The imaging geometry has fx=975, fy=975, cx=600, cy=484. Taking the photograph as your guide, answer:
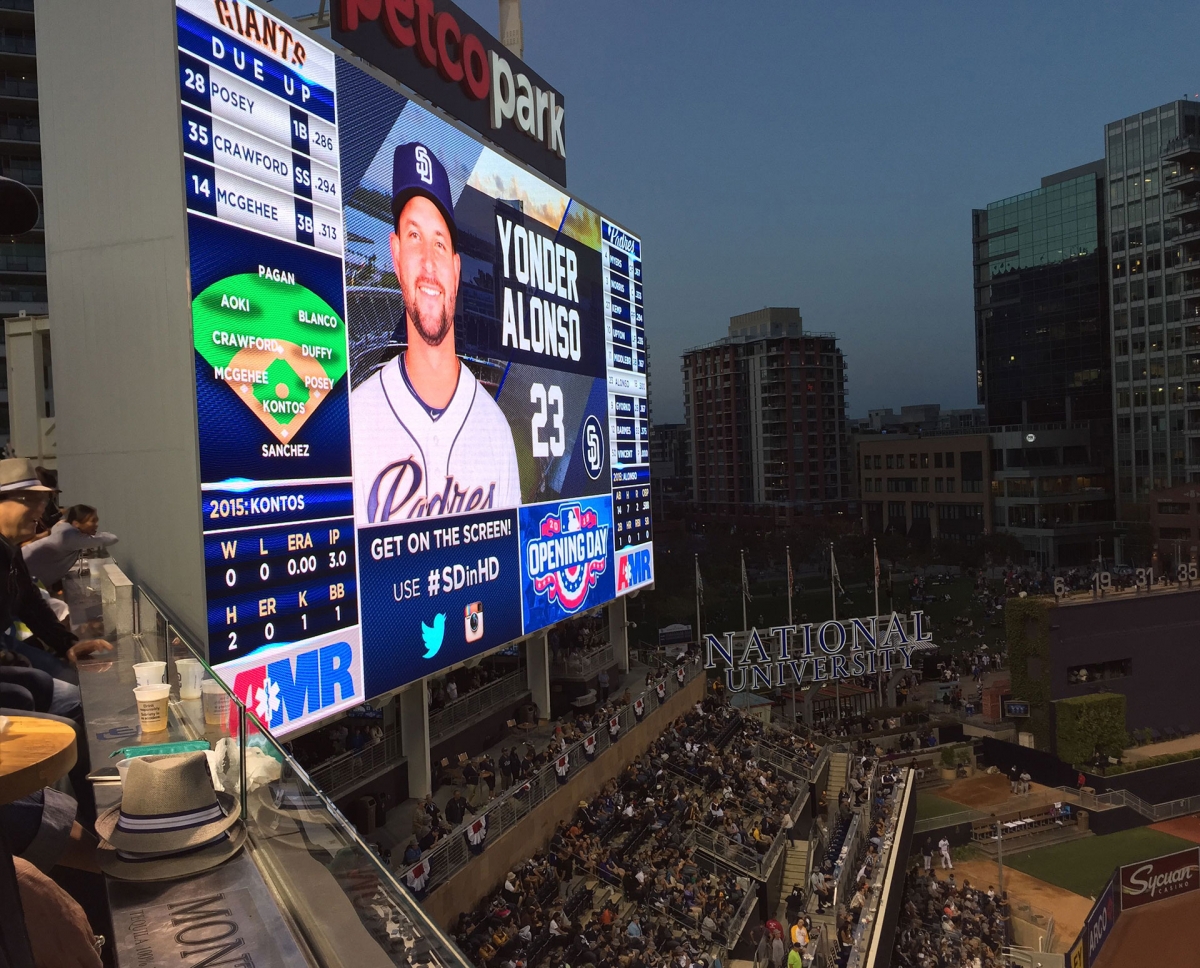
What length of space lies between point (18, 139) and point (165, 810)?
40799mm

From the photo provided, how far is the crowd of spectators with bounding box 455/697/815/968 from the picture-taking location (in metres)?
12.3

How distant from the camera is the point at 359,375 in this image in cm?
1170

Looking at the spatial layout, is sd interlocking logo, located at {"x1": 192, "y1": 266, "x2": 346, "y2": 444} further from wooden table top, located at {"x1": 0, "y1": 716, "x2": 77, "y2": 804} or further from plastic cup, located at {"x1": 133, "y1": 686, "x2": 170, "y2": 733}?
wooden table top, located at {"x1": 0, "y1": 716, "x2": 77, "y2": 804}

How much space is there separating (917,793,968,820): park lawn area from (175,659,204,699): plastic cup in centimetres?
2510

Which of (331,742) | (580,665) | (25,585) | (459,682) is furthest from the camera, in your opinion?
(580,665)

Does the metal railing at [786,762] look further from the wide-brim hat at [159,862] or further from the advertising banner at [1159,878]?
the wide-brim hat at [159,862]

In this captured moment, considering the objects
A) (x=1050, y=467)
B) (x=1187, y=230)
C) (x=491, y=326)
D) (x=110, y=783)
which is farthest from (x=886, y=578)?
(x=110, y=783)

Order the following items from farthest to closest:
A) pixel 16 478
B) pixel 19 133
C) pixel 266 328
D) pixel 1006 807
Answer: pixel 19 133 < pixel 1006 807 < pixel 266 328 < pixel 16 478

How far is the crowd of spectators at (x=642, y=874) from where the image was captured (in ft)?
40.5

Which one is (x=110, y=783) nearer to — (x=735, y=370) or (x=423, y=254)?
(x=423, y=254)

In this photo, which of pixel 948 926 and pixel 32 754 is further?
pixel 948 926

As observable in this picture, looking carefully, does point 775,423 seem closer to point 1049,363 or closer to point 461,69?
point 1049,363

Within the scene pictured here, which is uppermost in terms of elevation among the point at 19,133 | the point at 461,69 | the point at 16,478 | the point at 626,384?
the point at 19,133

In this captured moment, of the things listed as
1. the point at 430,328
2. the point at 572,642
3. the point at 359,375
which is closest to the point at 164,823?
the point at 359,375
